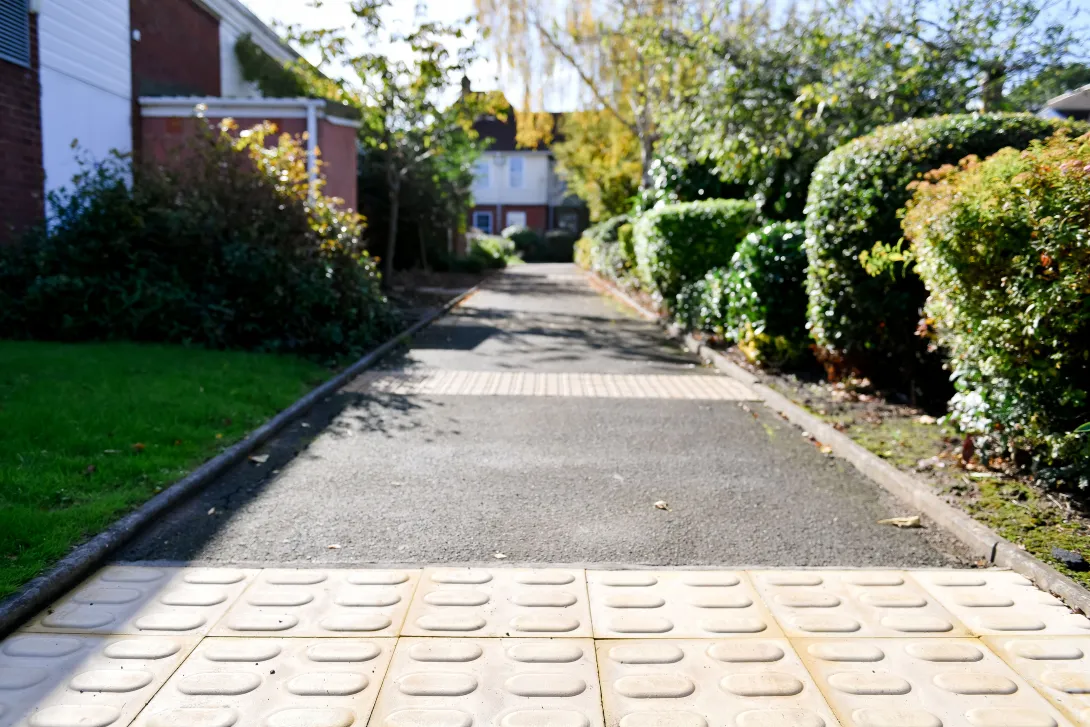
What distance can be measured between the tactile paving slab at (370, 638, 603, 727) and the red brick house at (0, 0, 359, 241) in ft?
33.5

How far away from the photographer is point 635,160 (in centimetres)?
2808

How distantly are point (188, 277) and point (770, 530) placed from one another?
828 centimetres

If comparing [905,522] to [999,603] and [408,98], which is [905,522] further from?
[408,98]

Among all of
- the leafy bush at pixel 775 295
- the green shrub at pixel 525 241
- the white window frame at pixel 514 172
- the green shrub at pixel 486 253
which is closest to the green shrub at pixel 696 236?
the leafy bush at pixel 775 295

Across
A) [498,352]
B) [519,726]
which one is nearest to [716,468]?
[519,726]

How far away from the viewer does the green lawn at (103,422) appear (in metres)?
4.37

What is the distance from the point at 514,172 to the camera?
180 ft

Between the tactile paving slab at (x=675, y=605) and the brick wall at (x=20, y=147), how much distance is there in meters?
10.6

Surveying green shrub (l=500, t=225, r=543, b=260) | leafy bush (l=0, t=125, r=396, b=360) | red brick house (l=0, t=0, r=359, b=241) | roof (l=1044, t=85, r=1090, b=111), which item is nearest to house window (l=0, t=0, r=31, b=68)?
red brick house (l=0, t=0, r=359, b=241)

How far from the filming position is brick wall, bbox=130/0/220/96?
14523 mm

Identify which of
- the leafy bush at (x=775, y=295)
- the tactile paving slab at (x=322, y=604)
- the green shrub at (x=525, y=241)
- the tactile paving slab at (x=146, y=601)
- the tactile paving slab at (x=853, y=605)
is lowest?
the tactile paving slab at (x=146, y=601)

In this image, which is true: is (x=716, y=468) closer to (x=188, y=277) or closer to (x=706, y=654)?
(x=706, y=654)

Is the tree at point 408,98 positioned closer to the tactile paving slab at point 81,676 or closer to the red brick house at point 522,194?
the tactile paving slab at point 81,676

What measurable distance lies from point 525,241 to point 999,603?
47.1m
